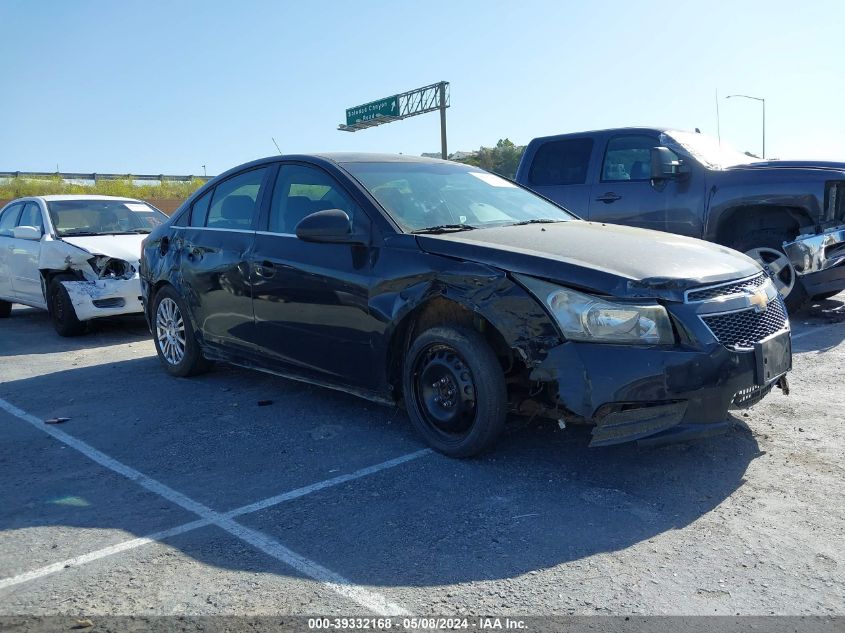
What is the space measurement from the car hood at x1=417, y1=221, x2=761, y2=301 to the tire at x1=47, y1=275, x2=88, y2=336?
18.8 feet

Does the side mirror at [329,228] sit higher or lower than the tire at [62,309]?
higher

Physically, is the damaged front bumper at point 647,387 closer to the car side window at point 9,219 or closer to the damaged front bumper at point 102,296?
the damaged front bumper at point 102,296

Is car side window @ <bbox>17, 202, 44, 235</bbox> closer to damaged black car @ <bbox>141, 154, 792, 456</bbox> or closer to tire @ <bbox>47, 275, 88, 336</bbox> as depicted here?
tire @ <bbox>47, 275, 88, 336</bbox>

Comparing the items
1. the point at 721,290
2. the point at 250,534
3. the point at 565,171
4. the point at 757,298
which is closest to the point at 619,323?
the point at 721,290

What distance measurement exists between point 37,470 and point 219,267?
1.93m

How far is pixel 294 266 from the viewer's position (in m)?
5.04

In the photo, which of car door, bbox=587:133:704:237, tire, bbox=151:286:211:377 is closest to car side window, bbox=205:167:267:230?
tire, bbox=151:286:211:377

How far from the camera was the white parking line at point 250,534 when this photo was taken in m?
2.91

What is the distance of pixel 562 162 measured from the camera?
9.13 meters

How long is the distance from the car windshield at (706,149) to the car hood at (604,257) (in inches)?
155

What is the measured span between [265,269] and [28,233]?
5.14m

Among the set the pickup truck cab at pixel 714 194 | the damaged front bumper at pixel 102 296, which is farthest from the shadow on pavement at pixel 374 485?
the pickup truck cab at pixel 714 194

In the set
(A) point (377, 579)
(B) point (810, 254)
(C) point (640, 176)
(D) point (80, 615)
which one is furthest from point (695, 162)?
(D) point (80, 615)

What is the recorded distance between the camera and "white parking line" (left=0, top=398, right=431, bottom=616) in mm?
2906
